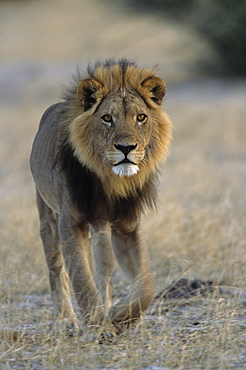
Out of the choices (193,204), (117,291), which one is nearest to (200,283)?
(117,291)

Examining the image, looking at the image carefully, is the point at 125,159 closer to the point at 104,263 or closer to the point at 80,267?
the point at 80,267

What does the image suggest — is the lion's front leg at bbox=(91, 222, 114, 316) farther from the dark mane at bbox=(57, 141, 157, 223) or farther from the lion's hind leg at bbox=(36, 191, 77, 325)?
the lion's hind leg at bbox=(36, 191, 77, 325)

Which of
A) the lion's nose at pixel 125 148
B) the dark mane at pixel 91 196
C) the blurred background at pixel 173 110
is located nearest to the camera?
the lion's nose at pixel 125 148

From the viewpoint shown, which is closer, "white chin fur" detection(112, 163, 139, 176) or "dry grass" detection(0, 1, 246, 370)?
"dry grass" detection(0, 1, 246, 370)

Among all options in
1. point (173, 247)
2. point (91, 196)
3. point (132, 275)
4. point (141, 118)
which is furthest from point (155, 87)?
point (173, 247)

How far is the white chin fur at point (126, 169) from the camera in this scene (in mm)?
3838

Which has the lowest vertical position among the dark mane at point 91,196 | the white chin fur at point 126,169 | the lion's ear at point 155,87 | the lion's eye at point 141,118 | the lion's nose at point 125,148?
the dark mane at point 91,196

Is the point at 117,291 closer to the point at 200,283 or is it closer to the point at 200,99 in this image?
the point at 200,283

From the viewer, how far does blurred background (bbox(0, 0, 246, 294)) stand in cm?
617

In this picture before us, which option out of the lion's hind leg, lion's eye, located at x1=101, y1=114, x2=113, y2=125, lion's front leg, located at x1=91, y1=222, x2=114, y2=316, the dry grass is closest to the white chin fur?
lion's eye, located at x1=101, y1=114, x2=113, y2=125

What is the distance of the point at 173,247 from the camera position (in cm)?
624

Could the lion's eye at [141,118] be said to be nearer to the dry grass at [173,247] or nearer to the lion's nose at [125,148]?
the lion's nose at [125,148]

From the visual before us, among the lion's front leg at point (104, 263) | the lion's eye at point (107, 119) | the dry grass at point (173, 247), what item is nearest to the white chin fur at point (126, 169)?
the lion's eye at point (107, 119)

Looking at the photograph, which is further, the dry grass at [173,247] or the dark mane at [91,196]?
the dark mane at [91,196]
